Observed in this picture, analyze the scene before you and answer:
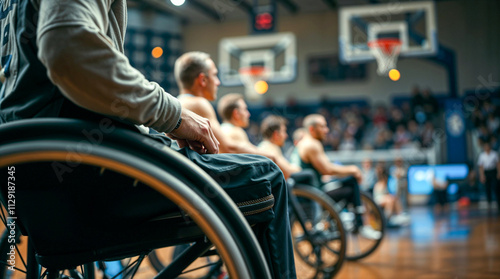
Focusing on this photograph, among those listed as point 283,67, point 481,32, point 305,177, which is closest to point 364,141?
point 283,67

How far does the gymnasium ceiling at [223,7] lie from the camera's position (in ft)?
39.8

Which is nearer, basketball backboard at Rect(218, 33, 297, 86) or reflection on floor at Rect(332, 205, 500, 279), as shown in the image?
reflection on floor at Rect(332, 205, 500, 279)

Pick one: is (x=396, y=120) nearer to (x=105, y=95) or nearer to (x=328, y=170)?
(x=328, y=170)

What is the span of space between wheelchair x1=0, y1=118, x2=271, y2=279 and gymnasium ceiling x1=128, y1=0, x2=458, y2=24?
11.3 m

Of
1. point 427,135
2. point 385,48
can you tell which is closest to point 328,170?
point 385,48

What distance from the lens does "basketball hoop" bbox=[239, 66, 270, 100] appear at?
10.8 meters

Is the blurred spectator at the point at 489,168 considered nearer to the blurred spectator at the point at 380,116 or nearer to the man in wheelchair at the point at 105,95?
the blurred spectator at the point at 380,116

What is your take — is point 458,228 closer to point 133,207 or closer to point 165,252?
point 165,252

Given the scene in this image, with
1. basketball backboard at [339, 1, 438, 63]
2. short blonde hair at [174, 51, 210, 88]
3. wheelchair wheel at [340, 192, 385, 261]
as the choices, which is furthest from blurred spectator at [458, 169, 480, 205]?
short blonde hair at [174, 51, 210, 88]

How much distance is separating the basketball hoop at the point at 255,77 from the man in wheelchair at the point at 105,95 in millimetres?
9918

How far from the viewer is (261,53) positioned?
1193 cm

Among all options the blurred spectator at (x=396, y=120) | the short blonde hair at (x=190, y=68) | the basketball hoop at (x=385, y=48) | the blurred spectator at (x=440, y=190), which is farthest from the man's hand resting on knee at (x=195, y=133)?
Answer: the blurred spectator at (x=396, y=120)

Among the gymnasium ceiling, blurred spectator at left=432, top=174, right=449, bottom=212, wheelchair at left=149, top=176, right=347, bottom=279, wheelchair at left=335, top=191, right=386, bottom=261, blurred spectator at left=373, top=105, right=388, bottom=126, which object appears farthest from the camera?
the gymnasium ceiling

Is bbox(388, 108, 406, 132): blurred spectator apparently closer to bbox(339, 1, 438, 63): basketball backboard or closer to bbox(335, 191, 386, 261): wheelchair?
bbox(339, 1, 438, 63): basketball backboard
